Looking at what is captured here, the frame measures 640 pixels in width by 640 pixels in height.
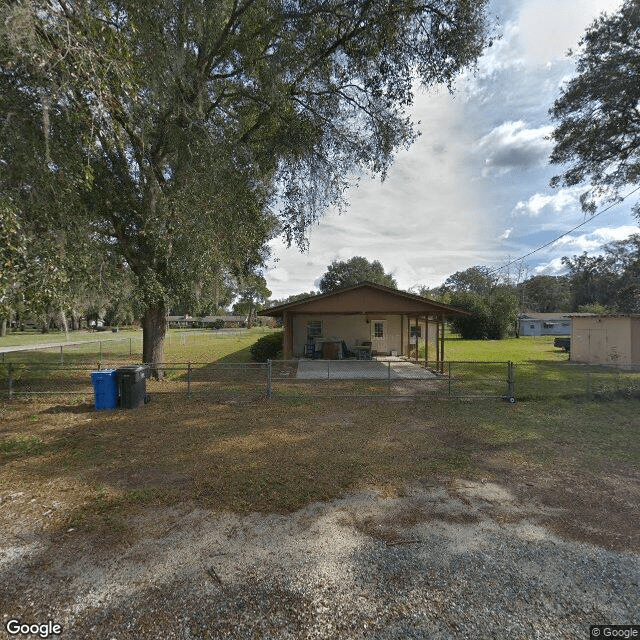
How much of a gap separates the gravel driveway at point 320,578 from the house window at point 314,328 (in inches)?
651

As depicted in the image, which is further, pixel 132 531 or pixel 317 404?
pixel 317 404

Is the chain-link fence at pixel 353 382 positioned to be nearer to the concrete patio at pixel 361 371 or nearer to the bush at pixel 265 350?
the concrete patio at pixel 361 371

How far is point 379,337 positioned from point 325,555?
18.7 metres

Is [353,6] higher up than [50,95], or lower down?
higher up

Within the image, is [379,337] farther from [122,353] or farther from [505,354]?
[122,353]

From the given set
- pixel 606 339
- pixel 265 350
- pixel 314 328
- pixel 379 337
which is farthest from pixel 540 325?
pixel 265 350

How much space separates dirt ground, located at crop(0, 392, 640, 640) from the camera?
2.54 m

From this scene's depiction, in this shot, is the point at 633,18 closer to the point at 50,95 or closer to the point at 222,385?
the point at 50,95

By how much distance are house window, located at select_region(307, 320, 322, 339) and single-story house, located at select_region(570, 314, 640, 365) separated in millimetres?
14055

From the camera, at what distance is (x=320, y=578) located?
2.94 meters

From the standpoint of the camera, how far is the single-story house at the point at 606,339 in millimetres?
16688

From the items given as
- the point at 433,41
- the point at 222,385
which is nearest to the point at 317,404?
the point at 222,385

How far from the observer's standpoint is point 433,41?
364 inches

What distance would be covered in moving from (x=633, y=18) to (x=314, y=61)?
487 inches
